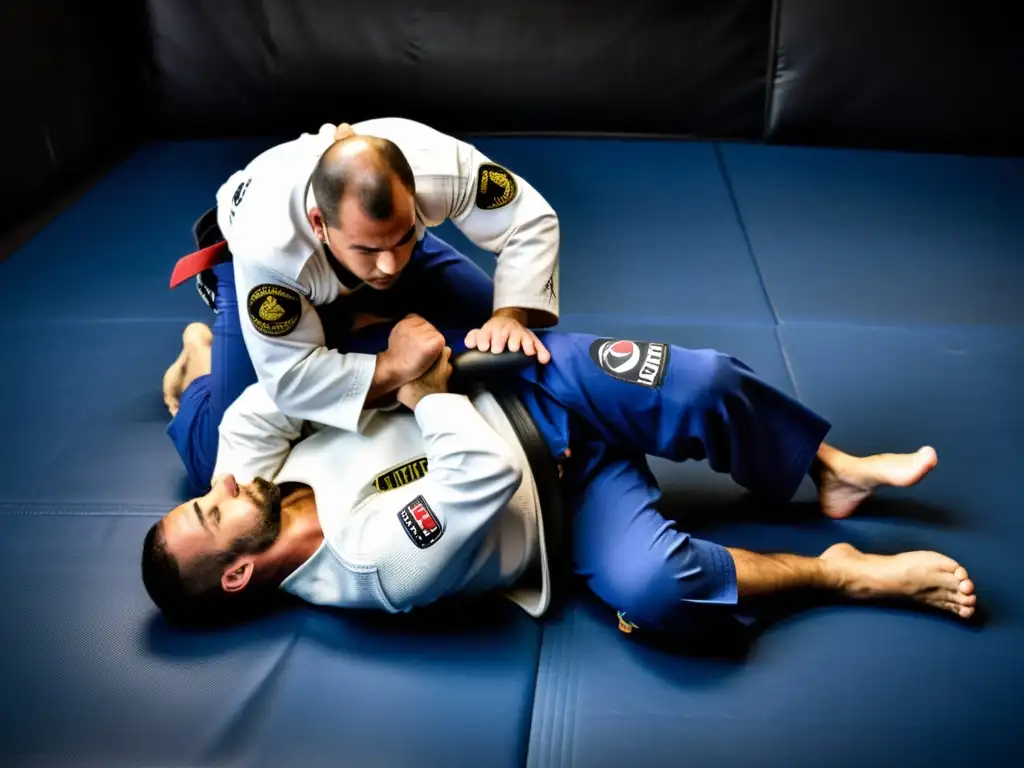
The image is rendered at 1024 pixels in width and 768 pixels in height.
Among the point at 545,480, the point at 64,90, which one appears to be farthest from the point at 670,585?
the point at 64,90

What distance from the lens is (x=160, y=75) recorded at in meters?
3.93

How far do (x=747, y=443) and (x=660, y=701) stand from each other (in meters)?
0.56

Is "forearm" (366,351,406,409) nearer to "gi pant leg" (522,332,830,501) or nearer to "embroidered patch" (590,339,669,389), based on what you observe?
"gi pant leg" (522,332,830,501)

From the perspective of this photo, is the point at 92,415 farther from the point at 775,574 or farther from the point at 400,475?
the point at 775,574

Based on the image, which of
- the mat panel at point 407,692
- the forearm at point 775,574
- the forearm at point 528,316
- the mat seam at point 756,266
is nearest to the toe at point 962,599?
the forearm at point 775,574

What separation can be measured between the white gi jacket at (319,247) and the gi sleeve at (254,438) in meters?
0.11

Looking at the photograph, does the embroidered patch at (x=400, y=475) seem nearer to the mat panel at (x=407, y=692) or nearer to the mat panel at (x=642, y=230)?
the mat panel at (x=407, y=692)

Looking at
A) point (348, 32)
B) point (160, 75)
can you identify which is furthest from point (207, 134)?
point (348, 32)

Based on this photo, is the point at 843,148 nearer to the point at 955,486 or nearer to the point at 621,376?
the point at 955,486

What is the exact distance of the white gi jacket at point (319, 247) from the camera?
192 cm

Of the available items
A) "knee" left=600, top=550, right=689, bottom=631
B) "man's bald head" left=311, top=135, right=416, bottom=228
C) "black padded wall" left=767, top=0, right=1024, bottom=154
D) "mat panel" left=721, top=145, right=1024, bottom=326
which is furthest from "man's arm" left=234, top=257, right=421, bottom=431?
"black padded wall" left=767, top=0, right=1024, bottom=154

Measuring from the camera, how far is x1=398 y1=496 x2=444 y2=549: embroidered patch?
1887mm

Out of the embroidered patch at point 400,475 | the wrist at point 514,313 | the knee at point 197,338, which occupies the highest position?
the wrist at point 514,313

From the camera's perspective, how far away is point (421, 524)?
1895 mm
